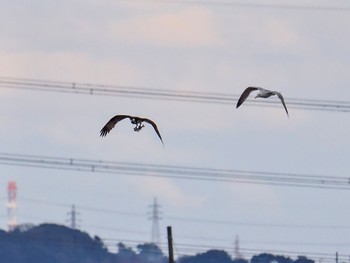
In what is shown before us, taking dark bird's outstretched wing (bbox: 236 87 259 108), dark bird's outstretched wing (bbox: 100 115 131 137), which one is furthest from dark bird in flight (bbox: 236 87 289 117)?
dark bird's outstretched wing (bbox: 100 115 131 137)

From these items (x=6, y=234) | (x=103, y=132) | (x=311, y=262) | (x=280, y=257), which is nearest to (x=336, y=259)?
(x=311, y=262)

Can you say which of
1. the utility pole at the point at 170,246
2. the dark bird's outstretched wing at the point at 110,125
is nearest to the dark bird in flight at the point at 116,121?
the dark bird's outstretched wing at the point at 110,125

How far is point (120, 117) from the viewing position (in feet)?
147

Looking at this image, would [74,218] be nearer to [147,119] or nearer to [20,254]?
[20,254]

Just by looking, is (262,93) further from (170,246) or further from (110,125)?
(170,246)

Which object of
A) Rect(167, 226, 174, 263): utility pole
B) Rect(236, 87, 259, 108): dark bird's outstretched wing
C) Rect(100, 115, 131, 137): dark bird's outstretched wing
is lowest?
Rect(167, 226, 174, 263): utility pole

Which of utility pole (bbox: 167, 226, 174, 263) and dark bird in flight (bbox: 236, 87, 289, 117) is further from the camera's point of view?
utility pole (bbox: 167, 226, 174, 263)

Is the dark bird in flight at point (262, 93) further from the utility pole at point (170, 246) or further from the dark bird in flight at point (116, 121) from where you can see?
the utility pole at point (170, 246)

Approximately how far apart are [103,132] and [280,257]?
3678cm

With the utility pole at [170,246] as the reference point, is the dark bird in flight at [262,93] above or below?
above

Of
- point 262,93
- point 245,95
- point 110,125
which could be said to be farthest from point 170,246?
point 262,93

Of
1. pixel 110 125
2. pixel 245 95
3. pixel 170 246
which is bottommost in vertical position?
pixel 170 246

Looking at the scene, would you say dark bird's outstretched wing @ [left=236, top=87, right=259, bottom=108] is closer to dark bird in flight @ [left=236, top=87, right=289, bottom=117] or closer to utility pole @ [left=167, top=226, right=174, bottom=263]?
dark bird in flight @ [left=236, top=87, right=289, bottom=117]

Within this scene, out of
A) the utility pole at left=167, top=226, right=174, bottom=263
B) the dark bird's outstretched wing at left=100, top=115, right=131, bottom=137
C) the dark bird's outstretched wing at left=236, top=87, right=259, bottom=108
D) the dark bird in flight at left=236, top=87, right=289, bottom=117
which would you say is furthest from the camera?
the utility pole at left=167, top=226, right=174, bottom=263
